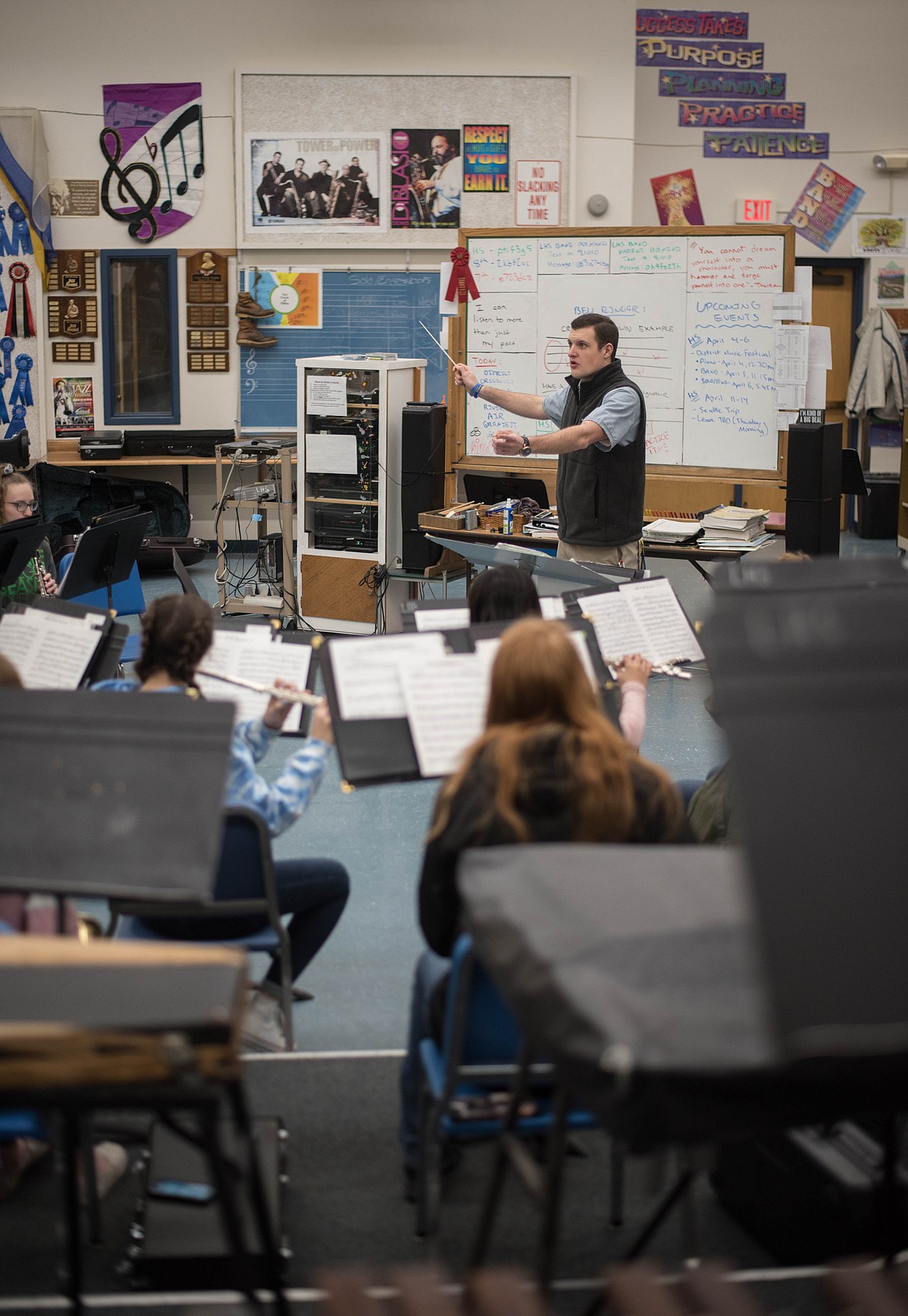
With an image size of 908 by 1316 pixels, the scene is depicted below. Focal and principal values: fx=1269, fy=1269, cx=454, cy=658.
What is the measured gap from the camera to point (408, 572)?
23.5 feet

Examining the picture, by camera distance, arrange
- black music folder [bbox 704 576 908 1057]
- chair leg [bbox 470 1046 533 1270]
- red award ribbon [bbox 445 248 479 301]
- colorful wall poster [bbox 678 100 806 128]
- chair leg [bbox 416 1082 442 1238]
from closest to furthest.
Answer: black music folder [bbox 704 576 908 1057] → chair leg [bbox 470 1046 533 1270] → chair leg [bbox 416 1082 442 1238] → red award ribbon [bbox 445 248 479 301] → colorful wall poster [bbox 678 100 806 128]

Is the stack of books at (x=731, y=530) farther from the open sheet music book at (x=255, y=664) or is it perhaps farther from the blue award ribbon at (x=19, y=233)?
the blue award ribbon at (x=19, y=233)

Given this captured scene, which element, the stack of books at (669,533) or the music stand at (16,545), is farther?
the stack of books at (669,533)

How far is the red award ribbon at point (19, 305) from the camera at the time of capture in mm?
8867

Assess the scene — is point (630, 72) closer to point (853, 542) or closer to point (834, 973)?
point (853, 542)

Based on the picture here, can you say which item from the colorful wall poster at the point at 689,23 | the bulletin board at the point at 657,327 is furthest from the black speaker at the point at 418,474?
the colorful wall poster at the point at 689,23

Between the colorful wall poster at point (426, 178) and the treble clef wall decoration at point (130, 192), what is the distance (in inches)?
68.1

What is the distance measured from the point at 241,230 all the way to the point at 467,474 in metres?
3.32

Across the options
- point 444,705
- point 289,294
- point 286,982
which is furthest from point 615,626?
point 289,294

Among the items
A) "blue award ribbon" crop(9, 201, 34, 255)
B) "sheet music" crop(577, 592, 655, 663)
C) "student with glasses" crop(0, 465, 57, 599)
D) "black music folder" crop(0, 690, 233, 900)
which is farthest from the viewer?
"blue award ribbon" crop(9, 201, 34, 255)

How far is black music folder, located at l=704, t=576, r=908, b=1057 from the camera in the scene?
1.33 metres

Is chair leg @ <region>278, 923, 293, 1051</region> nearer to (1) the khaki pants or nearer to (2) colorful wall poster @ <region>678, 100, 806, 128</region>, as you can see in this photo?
(1) the khaki pants

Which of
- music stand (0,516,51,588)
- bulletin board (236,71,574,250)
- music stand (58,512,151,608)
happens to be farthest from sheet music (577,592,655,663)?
bulletin board (236,71,574,250)

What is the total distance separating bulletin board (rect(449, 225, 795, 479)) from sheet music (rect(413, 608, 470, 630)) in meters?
3.51
